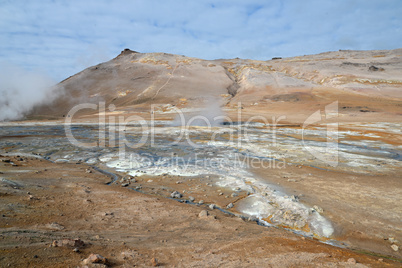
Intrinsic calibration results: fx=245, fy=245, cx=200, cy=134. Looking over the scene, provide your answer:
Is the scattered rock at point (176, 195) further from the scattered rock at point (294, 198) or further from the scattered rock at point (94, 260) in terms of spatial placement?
the scattered rock at point (94, 260)

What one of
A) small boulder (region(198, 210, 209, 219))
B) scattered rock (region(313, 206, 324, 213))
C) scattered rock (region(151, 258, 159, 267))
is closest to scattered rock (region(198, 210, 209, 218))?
small boulder (region(198, 210, 209, 219))

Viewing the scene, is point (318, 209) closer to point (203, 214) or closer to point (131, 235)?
point (203, 214)

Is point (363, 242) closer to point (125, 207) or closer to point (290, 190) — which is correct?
point (290, 190)

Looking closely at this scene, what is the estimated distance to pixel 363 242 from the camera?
4.38 meters

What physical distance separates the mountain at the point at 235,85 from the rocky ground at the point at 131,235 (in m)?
31.7

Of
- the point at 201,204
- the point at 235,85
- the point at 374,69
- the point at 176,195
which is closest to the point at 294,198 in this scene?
the point at 201,204

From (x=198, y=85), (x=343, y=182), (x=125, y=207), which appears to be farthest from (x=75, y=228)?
(x=198, y=85)

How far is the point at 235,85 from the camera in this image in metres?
55.1

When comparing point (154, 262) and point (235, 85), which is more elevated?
point (235, 85)

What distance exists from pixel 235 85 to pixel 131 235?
53.5 meters

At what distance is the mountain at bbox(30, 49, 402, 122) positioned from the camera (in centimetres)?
4019

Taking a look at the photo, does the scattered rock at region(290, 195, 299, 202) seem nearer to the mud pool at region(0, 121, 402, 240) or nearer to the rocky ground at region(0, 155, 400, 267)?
the mud pool at region(0, 121, 402, 240)

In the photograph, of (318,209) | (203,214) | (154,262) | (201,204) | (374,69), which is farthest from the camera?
(374,69)

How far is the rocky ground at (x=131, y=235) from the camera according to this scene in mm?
3012
